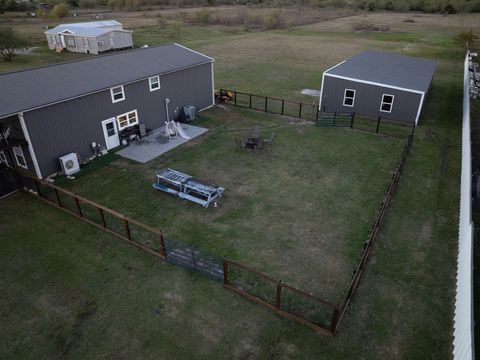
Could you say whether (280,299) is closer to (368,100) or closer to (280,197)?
(280,197)

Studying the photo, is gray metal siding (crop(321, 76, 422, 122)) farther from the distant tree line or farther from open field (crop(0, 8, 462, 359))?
the distant tree line

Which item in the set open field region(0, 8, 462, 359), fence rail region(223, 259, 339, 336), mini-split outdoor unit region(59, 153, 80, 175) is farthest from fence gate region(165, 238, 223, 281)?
mini-split outdoor unit region(59, 153, 80, 175)

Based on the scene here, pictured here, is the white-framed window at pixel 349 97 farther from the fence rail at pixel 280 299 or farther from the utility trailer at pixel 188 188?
the fence rail at pixel 280 299

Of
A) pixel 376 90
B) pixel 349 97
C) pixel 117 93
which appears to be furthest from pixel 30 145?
pixel 376 90

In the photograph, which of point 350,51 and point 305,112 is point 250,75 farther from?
point 350,51

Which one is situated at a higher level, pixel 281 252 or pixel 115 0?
pixel 115 0

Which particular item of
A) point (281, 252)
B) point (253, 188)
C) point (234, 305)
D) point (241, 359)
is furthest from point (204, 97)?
point (241, 359)
